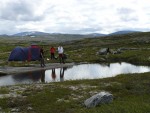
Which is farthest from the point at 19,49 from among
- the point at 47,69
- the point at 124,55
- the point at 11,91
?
the point at 11,91

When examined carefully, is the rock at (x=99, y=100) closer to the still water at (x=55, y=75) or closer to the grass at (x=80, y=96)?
the grass at (x=80, y=96)

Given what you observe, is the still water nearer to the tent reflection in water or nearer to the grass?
the grass

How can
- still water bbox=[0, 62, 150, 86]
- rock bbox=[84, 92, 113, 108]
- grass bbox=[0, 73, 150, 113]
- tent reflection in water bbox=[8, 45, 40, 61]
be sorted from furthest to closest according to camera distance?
tent reflection in water bbox=[8, 45, 40, 61], still water bbox=[0, 62, 150, 86], grass bbox=[0, 73, 150, 113], rock bbox=[84, 92, 113, 108]

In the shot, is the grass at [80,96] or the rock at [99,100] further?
the grass at [80,96]

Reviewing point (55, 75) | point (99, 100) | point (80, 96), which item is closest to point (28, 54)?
point (55, 75)

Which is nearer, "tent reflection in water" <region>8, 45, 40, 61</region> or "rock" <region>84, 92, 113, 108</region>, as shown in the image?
"rock" <region>84, 92, 113, 108</region>

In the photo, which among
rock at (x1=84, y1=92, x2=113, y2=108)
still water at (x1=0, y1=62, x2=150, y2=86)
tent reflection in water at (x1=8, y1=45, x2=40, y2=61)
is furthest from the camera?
tent reflection in water at (x1=8, y1=45, x2=40, y2=61)

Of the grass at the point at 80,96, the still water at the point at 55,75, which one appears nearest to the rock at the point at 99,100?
the grass at the point at 80,96

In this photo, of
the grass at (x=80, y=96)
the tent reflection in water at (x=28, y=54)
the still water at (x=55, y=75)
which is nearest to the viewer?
the grass at (x=80, y=96)

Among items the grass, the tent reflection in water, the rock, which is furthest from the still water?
the rock

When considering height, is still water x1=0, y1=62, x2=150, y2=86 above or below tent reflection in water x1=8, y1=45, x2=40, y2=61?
below

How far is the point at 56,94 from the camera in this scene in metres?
21.6

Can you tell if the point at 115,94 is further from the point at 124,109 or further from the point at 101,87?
the point at 124,109

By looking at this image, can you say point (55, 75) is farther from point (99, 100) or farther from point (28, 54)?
point (99, 100)
